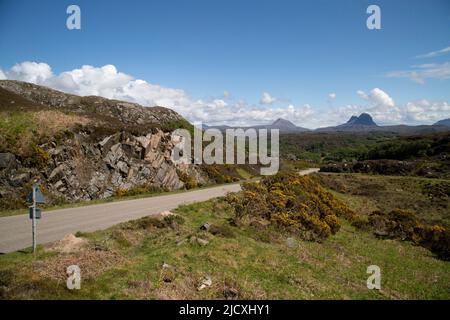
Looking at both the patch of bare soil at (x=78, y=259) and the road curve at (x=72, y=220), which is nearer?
the patch of bare soil at (x=78, y=259)

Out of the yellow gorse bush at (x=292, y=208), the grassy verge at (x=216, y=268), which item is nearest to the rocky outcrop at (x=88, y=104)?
the yellow gorse bush at (x=292, y=208)

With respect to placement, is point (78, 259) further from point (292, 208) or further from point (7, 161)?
point (7, 161)

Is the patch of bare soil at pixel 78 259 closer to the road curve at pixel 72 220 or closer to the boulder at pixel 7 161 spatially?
the road curve at pixel 72 220

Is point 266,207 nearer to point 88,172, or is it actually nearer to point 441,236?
point 441,236

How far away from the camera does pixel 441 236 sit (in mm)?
21141

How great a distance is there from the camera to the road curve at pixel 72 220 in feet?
44.0

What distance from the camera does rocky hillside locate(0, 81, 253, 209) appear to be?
945 inches

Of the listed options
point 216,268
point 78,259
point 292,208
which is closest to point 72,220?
point 78,259

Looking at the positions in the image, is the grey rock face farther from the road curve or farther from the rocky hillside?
the road curve

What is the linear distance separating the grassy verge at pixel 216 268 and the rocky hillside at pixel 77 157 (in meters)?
12.0

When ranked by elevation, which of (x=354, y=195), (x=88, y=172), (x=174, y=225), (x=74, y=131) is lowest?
(x=354, y=195)

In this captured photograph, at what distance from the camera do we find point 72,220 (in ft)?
55.8
